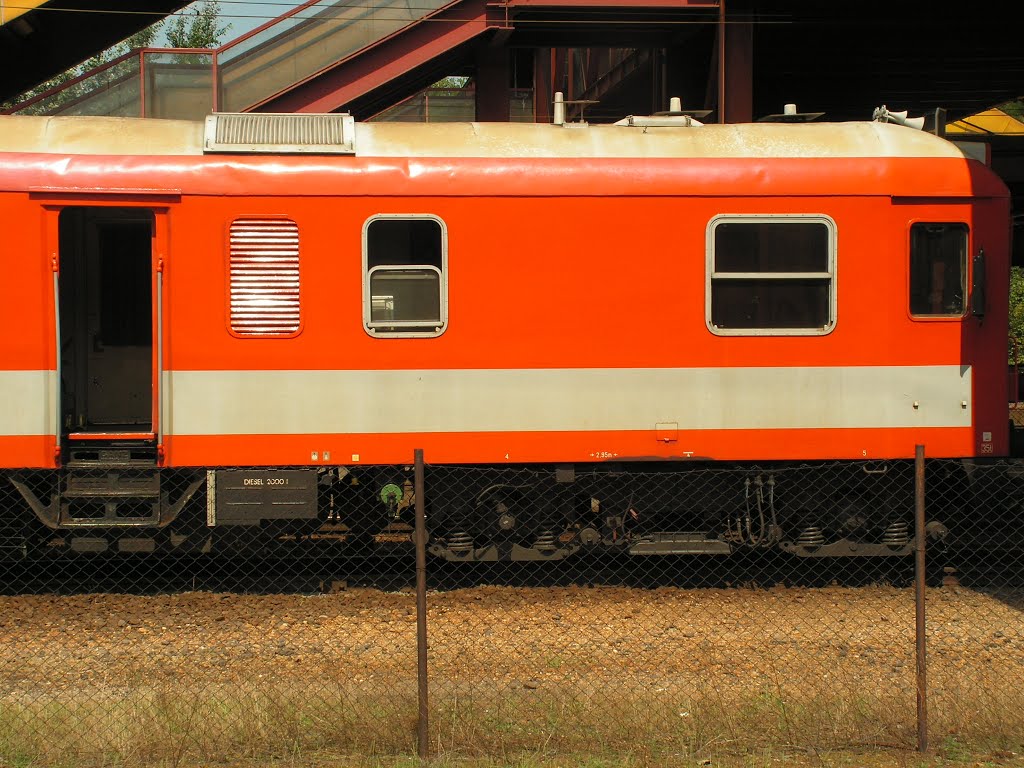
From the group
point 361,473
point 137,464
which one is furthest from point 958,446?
point 137,464

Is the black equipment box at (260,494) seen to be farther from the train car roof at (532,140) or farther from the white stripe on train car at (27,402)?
the train car roof at (532,140)

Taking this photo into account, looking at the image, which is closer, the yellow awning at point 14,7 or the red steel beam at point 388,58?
the yellow awning at point 14,7

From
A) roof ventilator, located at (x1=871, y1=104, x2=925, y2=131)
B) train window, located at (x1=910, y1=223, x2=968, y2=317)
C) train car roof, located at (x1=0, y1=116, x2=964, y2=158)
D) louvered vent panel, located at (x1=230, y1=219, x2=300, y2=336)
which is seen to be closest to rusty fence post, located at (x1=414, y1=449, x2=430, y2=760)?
louvered vent panel, located at (x1=230, y1=219, x2=300, y2=336)

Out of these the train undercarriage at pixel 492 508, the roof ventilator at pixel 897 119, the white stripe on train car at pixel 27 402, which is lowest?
the train undercarriage at pixel 492 508

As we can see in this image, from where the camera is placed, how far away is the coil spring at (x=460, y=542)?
30.3 ft

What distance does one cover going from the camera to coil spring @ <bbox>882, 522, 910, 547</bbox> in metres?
9.38

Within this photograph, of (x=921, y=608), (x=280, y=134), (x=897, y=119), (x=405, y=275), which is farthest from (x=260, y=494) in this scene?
(x=897, y=119)

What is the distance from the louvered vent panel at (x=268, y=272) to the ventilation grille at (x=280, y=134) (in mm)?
614

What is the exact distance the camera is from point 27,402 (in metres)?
8.65

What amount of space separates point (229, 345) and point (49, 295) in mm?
1420

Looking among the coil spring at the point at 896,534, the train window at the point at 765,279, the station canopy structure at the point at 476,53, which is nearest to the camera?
the train window at the point at 765,279

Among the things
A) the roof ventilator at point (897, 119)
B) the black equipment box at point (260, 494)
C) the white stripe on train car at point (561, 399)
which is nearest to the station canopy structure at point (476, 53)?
the roof ventilator at point (897, 119)

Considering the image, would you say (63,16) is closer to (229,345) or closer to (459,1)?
(459,1)

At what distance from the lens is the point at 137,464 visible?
8.81 meters
